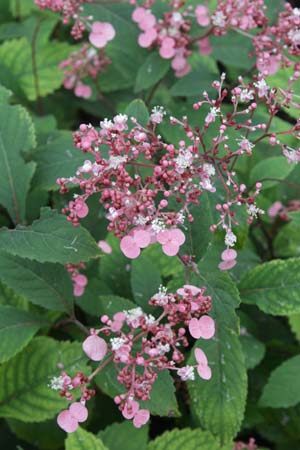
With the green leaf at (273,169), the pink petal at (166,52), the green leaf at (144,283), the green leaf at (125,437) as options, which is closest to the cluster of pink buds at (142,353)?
the green leaf at (144,283)

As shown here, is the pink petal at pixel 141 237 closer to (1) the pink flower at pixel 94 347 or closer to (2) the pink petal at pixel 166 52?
(1) the pink flower at pixel 94 347

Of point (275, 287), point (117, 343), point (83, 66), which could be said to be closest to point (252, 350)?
point (275, 287)

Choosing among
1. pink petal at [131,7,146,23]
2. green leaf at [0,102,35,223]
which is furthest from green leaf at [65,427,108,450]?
pink petal at [131,7,146,23]

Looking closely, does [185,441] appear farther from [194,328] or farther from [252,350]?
[194,328]

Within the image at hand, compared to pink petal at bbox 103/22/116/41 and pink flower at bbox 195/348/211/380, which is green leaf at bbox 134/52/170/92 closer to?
pink petal at bbox 103/22/116/41

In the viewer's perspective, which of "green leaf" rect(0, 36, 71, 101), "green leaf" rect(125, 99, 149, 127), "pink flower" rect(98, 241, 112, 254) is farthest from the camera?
"green leaf" rect(0, 36, 71, 101)

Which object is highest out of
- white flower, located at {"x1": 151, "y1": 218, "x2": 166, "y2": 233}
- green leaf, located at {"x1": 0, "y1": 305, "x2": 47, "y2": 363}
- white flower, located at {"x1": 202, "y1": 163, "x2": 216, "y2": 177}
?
white flower, located at {"x1": 202, "y1": 163, "x2": 216, "y2": 177}

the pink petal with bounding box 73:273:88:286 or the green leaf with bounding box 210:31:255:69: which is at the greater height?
the green leaf with bounding box 210:31:255:69
